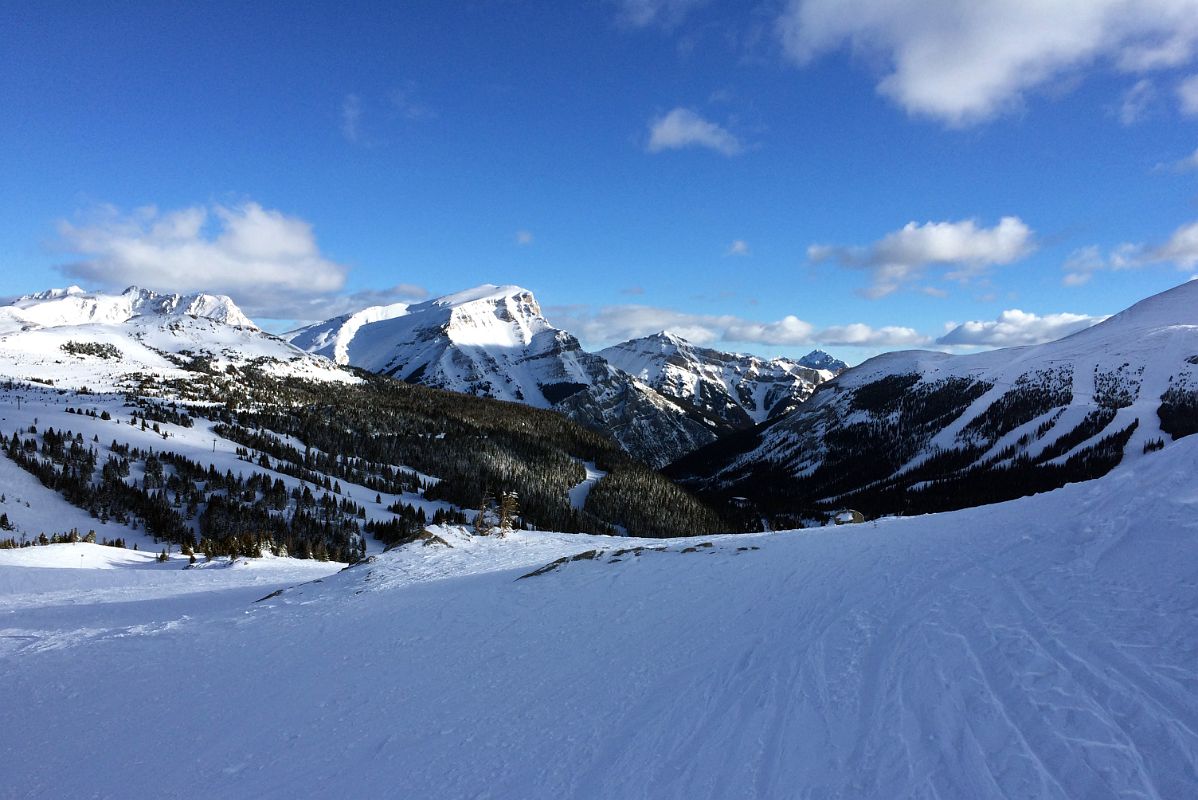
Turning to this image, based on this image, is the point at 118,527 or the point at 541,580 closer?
the point at 541,580

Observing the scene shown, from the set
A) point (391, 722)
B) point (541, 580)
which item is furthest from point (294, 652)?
point (541, 580)

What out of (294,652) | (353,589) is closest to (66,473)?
(353,589)

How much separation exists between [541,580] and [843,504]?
656 feet

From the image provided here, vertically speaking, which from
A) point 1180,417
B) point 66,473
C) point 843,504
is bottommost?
point 843,504

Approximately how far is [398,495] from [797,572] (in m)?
112

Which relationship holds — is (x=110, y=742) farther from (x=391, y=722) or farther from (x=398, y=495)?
(x=398, y=495)

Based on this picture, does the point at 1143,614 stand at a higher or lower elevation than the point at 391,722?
higher

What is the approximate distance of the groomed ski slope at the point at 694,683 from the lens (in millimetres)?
6840

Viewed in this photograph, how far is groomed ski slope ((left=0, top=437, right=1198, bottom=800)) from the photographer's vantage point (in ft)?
22.4

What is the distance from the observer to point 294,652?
14594 mm

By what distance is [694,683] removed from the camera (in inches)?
394

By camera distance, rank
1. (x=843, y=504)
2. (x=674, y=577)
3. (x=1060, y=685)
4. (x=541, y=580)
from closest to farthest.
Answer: (x=1060, y=685) → (x=674, y=577) → (x=541, y=580) → (x=843, y=504)

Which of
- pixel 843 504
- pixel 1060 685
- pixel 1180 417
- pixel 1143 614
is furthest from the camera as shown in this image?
pixel 843 504

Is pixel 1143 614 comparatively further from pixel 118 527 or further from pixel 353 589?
pixel 118 527
